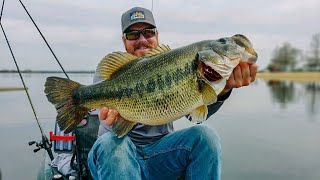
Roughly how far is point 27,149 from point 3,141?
6.03ft

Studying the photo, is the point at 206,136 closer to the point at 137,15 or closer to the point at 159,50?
the point at 159,50

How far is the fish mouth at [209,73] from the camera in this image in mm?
2539

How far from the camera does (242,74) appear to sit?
265 cm

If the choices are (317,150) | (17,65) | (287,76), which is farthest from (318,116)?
(287,76)

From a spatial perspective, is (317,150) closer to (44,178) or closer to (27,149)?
(27,149)

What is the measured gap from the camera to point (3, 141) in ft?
43.2

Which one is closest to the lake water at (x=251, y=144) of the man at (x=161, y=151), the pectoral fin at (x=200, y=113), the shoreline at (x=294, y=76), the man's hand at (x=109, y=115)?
the man at (x=161, y=151)

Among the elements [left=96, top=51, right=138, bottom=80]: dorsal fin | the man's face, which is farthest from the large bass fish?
the man's face

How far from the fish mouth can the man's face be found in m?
1.13

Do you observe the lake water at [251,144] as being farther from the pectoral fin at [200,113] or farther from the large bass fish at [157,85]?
the pectoral fin at [200,113]

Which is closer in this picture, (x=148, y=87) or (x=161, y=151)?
(x=148, y=87)

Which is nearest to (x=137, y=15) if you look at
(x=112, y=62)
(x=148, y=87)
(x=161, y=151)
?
(x=112, y=62)

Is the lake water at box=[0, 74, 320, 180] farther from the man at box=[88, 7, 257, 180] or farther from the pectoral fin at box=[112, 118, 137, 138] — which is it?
the pectoral fin at box=[112, 118, 137, 138]

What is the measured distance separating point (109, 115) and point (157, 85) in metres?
0.45
